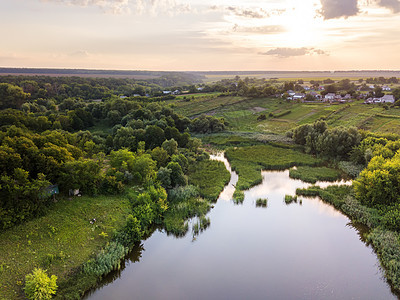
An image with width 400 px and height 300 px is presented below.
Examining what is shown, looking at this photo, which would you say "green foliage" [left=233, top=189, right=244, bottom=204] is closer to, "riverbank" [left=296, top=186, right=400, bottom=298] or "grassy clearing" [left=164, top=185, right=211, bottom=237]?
"grassy clearing" [left=164, top=185, right=211, bottom=237]

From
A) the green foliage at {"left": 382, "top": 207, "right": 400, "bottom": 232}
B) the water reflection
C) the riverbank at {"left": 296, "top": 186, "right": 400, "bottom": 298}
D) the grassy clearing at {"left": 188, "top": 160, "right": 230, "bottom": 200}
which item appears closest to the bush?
the grassy clearing at {"left": 188, "top": 160, "right": 230, "bottom": 200}

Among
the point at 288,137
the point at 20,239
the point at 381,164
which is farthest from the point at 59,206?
the point at 288,137

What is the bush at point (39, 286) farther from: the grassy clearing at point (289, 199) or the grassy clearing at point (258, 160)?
the grassy clearing at point (289, 199)

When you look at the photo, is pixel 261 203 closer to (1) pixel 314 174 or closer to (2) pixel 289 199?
(2) pixel 289 199

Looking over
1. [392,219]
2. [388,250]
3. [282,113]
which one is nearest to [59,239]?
[388,250]

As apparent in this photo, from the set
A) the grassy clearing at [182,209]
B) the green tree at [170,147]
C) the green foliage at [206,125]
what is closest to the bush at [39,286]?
the grassy clearing at [182,209]

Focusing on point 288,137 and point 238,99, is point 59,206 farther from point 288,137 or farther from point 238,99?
point 238,99

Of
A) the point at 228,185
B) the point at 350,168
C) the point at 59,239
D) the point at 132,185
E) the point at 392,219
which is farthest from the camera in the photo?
the point at 350,168
